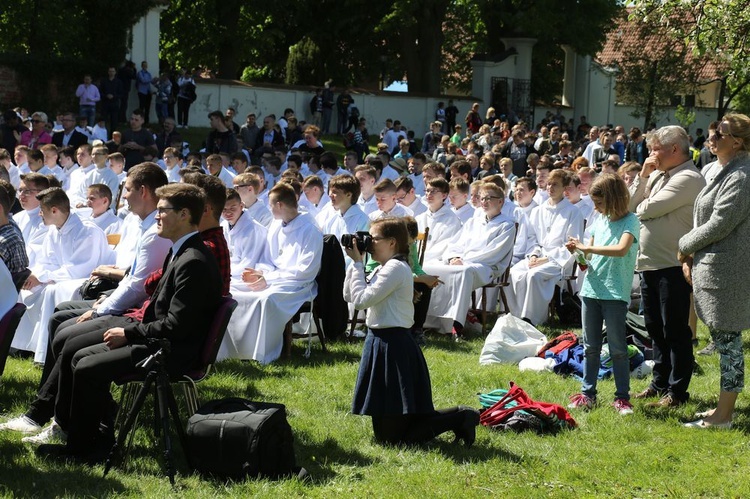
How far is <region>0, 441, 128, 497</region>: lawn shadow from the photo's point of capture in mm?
5578

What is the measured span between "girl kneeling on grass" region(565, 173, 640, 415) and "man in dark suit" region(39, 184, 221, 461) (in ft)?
8.14

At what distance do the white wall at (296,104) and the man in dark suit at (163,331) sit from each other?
24534 millimetres

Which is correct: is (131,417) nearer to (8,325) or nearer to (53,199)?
(8,325)

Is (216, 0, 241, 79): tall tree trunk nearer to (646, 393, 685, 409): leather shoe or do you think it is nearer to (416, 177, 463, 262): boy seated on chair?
(416, 177, 463, 262): boy seated on chair

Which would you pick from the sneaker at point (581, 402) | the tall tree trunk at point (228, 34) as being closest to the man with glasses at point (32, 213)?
the sneaker at point (581, 402)

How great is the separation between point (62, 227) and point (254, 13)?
27998 millimetres

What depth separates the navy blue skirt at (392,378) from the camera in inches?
248

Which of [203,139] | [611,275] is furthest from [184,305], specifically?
[203,139]

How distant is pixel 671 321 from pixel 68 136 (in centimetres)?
1638

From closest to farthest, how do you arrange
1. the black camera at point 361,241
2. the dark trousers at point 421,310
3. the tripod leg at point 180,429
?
the tripod leg at point 180,429 < the black camera at point 361,241 < the dark trousers at point 421,310

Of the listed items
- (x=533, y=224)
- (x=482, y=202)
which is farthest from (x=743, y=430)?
(x=533, y=224)

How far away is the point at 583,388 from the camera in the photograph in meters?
7.43

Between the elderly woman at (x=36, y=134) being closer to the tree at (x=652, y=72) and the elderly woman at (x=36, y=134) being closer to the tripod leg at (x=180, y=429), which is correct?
the tripod leg at (x=180, y=429)

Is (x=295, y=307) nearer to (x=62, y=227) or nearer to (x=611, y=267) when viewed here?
(x=62, y=227)
